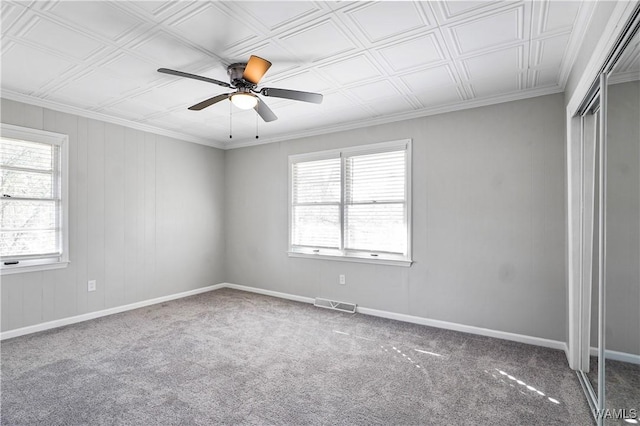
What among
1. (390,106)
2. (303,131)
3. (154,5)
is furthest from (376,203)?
(154,5)

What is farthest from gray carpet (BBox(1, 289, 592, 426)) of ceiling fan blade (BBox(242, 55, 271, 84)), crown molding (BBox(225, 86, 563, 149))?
crown molding (BBox(225, 86, 563, 149))

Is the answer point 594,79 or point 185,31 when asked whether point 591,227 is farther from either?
point 185,31

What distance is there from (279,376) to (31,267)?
3106 millimetres

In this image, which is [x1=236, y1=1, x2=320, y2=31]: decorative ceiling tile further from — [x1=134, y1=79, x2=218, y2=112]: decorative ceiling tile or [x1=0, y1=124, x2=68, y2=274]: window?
[x1=0, y1=124, x2=68, y2=274]: window

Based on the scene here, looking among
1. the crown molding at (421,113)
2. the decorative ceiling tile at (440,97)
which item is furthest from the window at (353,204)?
the decorative ceiling tile at (440,97)

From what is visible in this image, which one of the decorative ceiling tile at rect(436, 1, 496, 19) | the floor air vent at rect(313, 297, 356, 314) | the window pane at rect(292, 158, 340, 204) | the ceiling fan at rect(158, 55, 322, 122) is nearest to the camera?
the decorative ceiling tile at rect(436, 1, 496, 19)

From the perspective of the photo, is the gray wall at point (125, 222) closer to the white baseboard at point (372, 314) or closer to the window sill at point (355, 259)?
the white baseboard at point (372, 314)

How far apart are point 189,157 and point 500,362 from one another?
16.3 ft

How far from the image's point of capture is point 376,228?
444 centimetres

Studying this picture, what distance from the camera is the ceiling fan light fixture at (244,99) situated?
108 inches

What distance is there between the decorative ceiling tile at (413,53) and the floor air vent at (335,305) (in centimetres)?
299

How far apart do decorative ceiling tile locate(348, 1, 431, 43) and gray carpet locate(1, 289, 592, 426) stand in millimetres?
2597

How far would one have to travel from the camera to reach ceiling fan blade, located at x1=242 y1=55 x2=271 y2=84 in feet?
7.72

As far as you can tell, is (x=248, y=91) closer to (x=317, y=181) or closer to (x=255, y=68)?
(x=255, y=68)
